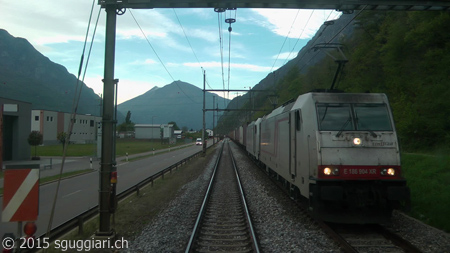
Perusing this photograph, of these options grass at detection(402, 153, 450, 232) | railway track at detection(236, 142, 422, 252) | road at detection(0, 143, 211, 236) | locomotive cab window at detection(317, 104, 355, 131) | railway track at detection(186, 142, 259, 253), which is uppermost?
locomotive cab window at detection(317, 104, 355, 131)

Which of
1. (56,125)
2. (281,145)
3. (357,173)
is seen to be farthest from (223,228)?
(56,125)

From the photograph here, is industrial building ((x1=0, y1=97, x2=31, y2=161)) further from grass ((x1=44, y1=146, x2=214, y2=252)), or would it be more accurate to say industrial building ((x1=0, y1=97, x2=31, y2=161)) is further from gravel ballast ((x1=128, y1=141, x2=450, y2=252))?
gravel ballast ((x1=128, y1=141, x2=450, y2=252))

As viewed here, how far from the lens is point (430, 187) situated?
35.4 ft

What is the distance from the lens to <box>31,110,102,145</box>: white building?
227 feet

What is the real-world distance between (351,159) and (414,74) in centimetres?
1575

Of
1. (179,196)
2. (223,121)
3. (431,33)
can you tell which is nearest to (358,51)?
(431,33)

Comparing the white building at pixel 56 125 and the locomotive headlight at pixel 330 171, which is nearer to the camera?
the locomotive headlight at pixel 330 171

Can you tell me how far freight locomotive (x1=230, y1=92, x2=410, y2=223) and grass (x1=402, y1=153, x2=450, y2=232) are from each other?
45.1 inches

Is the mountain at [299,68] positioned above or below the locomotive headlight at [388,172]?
above

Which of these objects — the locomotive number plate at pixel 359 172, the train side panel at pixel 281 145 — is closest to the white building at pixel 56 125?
the train side panel at pixel 281 145

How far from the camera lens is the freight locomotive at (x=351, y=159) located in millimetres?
7547

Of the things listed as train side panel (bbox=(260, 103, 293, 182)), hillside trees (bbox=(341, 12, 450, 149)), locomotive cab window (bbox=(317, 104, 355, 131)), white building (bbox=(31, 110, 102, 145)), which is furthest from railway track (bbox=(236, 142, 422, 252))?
white building (bbox=(31, 110, 102, 145))

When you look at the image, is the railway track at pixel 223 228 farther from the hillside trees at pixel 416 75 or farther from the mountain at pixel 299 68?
the hillside trees at pixel 416 75

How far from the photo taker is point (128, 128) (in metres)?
133
